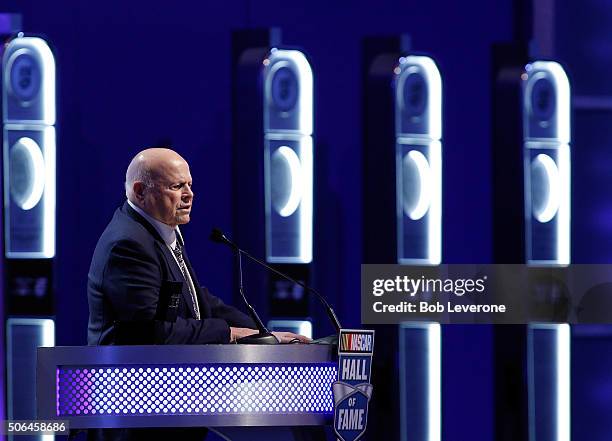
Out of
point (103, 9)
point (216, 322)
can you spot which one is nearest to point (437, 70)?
point (103, 9)

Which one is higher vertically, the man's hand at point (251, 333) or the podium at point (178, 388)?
the man's hand at point (251, 333)

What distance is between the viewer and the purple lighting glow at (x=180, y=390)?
9.41 ft

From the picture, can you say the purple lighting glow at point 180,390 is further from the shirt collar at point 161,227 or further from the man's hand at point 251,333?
the shirt collar at point 161,227

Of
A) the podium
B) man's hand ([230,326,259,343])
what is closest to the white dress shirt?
man's hand ([230,326,259,343])

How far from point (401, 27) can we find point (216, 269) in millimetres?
1396

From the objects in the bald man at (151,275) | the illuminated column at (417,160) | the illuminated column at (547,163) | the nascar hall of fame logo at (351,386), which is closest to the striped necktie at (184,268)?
the bald man at (151,275)

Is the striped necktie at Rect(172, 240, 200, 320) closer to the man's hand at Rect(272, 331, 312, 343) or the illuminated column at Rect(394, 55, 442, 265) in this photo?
the man's hand at Rect(272, 331, 312, 343)

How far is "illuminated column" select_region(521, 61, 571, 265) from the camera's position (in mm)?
5195

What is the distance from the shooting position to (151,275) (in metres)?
3.09

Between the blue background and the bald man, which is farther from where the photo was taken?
the blue background

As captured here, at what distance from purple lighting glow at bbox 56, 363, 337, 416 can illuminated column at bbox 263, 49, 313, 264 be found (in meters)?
1.98

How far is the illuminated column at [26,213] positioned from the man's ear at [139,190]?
142 cm

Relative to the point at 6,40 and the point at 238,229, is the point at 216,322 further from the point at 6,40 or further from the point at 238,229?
the point at 6,40

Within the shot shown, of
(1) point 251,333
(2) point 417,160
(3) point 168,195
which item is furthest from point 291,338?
(2) point 417,160
